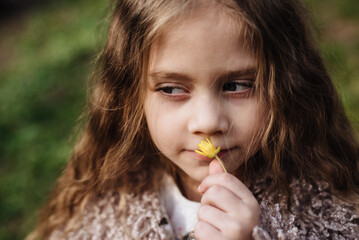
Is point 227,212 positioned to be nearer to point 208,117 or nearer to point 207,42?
point 208,117

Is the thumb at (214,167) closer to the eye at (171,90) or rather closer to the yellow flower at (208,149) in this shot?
the yellow flower at (208,149)

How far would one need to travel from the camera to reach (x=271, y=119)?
4.76 ft

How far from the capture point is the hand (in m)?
1.28

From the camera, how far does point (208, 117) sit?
1327 millimetres

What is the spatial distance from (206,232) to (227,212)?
0.09 m

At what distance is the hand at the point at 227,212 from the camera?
4.20ft

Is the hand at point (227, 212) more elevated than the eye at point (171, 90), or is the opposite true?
the eye at point (171, 90)

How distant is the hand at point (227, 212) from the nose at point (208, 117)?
0.49 feet

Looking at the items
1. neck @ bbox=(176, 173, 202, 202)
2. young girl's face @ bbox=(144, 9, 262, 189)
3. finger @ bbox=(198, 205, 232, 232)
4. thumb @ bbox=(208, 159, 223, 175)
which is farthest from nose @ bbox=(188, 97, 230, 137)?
neck @ bbox=(176, 173, 202, 202)

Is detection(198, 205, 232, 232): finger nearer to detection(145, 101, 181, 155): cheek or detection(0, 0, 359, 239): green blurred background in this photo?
detection(145, 101, 181, 155): cheek

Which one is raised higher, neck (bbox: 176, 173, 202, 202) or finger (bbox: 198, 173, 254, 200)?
finger (bbox: 198, 173, 254, 200)

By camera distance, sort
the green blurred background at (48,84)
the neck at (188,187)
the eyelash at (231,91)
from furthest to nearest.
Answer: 1. the green blurred background at (48,84)
2. the neck at (188,187)
3. the eyelash at (231,91)

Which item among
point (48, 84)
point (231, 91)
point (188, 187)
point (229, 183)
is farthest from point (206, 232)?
point (48, 84)

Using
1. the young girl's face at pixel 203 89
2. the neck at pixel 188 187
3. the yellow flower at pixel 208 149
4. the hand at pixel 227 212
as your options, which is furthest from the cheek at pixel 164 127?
the neck at pixel 188 187
